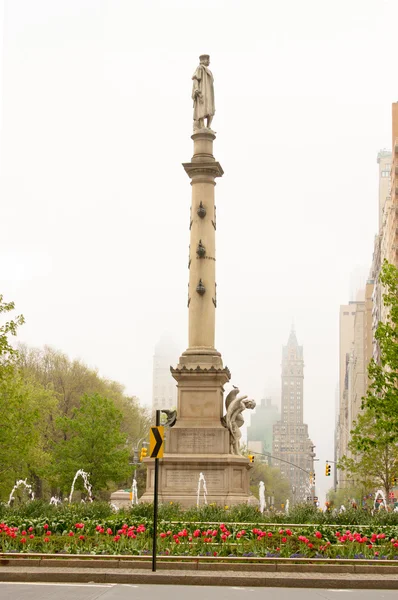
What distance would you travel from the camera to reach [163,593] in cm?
1499

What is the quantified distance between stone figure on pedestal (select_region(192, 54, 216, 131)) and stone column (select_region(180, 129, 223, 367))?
2.10 m

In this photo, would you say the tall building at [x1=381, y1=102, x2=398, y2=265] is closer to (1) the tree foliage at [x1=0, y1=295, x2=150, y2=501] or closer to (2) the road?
(1) the tree foliage at [x1=0, y1=295, x2=150, y2=501]

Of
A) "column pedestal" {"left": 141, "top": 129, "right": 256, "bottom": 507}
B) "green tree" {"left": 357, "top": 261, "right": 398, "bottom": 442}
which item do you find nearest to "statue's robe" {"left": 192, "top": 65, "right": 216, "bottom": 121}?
"column pedestal" {"left": 141, "top": 129, "right": 256, "bottom": 507}

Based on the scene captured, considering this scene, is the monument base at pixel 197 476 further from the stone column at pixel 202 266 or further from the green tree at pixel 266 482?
the green tree at pixel 266 482

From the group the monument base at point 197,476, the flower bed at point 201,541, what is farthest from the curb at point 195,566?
the monument base at point 197,476

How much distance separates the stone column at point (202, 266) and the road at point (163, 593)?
62.2ft

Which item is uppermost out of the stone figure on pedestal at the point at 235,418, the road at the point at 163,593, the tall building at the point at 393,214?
the tall building at the point at 393,214

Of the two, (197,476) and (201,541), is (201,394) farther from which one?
(201,541)

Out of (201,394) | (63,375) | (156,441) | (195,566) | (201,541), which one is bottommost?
(195,566)

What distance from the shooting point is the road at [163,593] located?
47.4 feet

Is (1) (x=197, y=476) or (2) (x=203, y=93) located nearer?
(1) (x=197, y=476)

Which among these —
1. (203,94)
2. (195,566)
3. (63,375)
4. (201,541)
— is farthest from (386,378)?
(63,375)

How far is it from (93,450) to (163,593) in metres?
44.5

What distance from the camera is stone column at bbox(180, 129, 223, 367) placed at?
35094 mm
